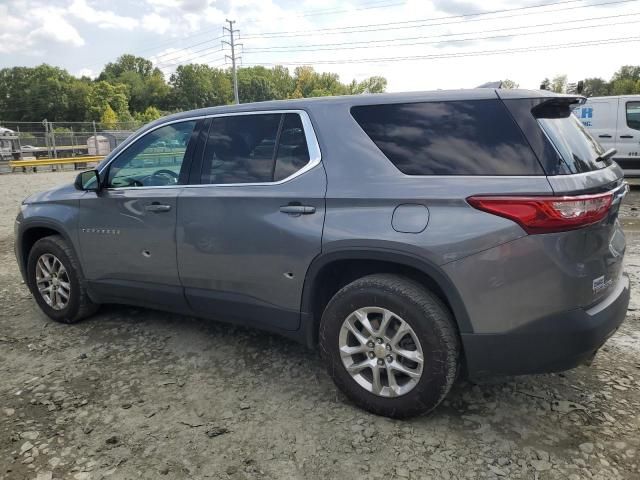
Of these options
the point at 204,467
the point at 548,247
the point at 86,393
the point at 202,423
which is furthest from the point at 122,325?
the point at 548,247

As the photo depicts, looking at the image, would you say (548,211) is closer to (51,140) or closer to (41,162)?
(41,162)

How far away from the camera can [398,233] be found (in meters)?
2.61

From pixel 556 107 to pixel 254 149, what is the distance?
5.82 ft

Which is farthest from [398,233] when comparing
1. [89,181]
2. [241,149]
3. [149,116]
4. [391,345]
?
[149,116]

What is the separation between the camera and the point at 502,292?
7.87 ft

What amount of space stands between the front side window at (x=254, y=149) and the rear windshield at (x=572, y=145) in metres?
1.34

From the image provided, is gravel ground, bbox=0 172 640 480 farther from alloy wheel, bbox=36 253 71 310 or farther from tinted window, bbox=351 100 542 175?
tinted window, bbox=351 100 542 175

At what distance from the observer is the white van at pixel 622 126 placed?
37.8ft

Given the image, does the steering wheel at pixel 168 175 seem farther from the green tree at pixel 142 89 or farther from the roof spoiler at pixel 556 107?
the green tree at pixel 142 89

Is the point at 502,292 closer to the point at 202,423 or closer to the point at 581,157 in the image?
the point at 581,157

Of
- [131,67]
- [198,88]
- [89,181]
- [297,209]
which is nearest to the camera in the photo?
[297,209]

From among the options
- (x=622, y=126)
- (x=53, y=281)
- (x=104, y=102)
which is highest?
(x=104, y=102)

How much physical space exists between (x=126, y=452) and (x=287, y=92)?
382 ft

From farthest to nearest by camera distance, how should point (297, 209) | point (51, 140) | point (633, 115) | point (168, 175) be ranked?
point (51, 140) → point (633, 115) → point (168, 175) → point (297, 209)
